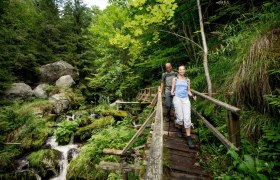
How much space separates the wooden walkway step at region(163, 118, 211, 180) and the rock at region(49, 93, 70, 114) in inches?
613

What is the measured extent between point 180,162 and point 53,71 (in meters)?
24.2

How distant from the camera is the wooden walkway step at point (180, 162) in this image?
377 cm

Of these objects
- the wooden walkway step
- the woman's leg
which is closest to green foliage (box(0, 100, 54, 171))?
the wooden walkway step

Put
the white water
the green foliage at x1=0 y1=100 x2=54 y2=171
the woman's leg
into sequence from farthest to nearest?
the green foliage at x1=0 y1=100 x2=54 y2=171, the white water, the woman's leg

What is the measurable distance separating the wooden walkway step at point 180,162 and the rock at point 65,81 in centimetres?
2109

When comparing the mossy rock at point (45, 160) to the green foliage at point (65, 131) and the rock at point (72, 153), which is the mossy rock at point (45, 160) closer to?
the rock at point (72, 153)

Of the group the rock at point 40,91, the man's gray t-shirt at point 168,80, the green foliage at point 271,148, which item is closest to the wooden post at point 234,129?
the green foliage at point 271,148

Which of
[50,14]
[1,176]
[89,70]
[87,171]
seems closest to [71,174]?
[87,171]

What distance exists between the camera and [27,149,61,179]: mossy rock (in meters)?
10.1

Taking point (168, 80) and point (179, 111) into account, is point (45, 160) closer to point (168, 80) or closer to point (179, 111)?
point (168, 80)

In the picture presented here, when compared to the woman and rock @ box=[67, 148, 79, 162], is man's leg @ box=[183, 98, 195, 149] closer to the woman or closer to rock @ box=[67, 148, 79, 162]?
the woman

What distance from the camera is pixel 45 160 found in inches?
389

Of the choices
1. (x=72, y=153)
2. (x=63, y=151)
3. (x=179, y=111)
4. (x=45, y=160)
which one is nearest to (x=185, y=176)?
(x=179, y=111)

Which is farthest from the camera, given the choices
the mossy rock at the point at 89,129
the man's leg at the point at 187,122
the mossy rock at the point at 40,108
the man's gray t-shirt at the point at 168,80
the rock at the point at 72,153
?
the mossy rock at the point at 40,108
